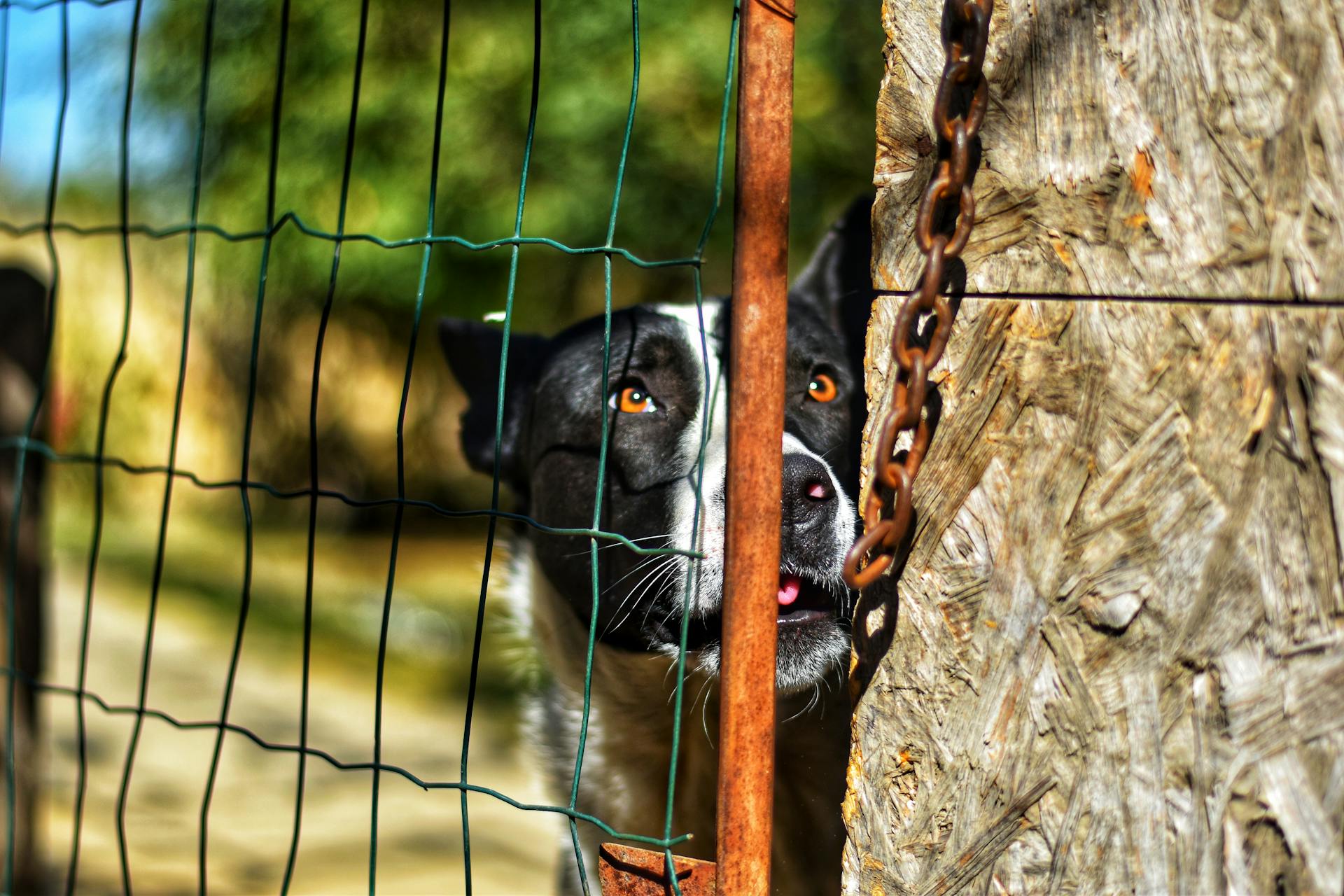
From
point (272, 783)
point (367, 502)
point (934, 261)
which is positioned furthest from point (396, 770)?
point (272, 783)

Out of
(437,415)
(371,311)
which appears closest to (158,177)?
(371,311)

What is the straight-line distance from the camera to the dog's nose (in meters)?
1.77

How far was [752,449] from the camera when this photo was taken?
126 cm

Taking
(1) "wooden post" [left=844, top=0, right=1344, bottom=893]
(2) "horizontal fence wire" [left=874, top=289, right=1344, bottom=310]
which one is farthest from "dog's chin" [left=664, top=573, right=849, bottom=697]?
(2) "horizontal fence wire" [left=874, top=289, right=1344, bottom=310]

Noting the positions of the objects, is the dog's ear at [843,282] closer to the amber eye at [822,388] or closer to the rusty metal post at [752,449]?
the amber eye at [822,388]

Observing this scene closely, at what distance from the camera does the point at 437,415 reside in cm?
775

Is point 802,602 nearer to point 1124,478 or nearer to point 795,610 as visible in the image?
point 795,610

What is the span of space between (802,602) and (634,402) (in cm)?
52

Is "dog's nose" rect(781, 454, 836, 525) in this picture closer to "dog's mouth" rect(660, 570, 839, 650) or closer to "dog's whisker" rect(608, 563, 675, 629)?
"dog's mouth" rect(660, 570, 839, 650)

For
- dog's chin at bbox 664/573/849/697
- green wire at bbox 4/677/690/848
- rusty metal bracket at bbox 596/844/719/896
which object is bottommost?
rusty metal bracket at bbox 596/844/719/896

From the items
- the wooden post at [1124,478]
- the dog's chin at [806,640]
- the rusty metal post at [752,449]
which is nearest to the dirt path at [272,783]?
the dog's chin at [806,640]

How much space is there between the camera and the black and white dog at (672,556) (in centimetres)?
192

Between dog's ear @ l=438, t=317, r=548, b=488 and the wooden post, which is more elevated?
dog's ear @ l=438, t=317, r=548, b=488

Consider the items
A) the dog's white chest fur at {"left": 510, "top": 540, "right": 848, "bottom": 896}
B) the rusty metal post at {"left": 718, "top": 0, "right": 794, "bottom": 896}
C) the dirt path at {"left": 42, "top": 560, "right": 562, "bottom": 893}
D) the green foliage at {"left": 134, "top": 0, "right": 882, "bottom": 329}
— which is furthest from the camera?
the green foliage at {"left": 134, "top": 0, "right": 882, "bottom": 329}
